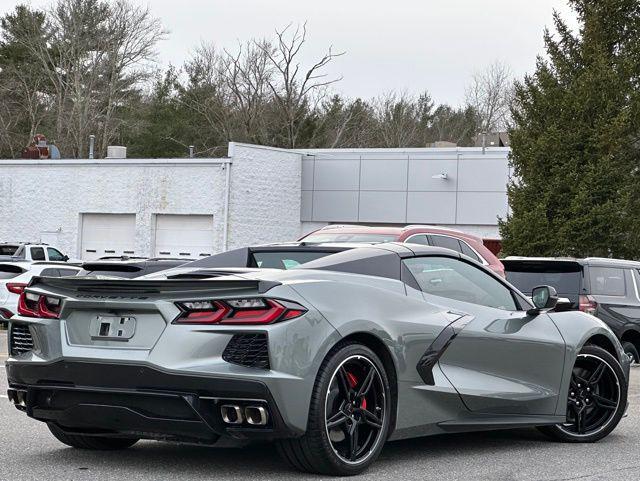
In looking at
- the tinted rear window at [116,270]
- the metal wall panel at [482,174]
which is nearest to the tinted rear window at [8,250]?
the metal wall panel at [482,174]

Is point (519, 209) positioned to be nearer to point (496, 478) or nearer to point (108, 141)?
point (496, 478)

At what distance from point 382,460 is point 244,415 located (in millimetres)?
1351

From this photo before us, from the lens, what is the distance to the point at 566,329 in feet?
26.2

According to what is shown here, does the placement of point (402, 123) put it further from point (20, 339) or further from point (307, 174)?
point (20, 339)

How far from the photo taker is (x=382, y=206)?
132 feet

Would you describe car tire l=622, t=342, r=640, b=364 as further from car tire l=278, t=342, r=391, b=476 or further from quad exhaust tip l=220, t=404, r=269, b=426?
quad exhaust tip l=220, t=404, r=269, b=426

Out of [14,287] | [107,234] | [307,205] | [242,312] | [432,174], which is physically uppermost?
[432,174]

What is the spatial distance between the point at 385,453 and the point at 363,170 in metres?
33.5

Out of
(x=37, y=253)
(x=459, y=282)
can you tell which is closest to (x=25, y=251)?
(x=37, y=253)

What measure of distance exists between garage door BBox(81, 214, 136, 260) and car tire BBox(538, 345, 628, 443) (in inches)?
1306

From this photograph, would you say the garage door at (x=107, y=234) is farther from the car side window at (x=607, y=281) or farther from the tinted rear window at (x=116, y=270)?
the car side window at (x=607, y=281)

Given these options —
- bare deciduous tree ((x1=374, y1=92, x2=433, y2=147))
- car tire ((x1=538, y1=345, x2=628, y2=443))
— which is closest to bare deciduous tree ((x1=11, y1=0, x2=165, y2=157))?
bare deciduous tree ((x1=374, y1=92, x2=433, y2=147))

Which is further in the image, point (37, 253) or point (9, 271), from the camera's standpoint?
point (37, 253)

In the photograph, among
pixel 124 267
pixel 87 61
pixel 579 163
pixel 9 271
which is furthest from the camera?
pixel 87 61
